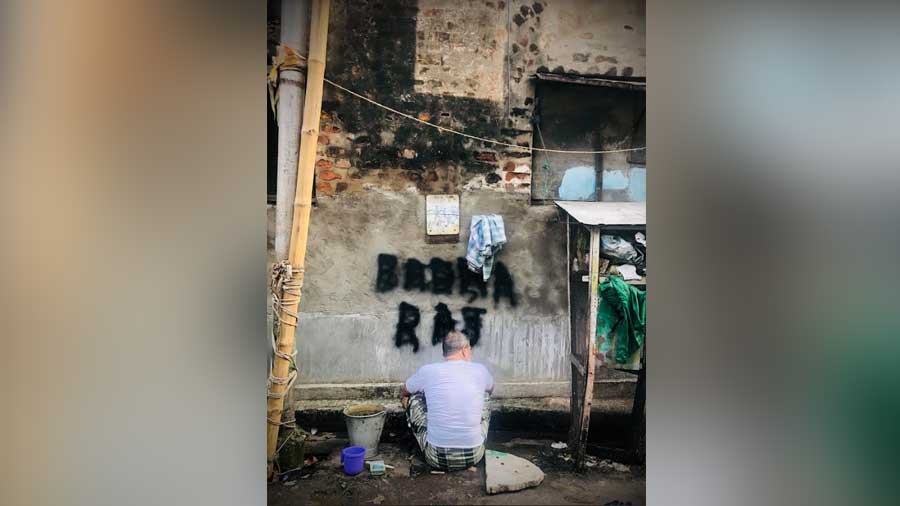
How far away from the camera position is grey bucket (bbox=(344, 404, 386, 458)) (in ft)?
8.17

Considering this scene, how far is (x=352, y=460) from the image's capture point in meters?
2.47

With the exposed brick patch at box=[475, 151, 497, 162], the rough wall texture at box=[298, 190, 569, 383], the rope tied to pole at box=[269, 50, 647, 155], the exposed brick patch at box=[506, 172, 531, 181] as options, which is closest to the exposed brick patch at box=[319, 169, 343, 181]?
the rough wall texture at box=[298, 190, 569, 383]

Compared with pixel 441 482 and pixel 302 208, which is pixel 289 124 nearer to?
pixel 302 208

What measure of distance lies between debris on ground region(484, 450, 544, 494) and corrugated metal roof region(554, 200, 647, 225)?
1.26 metres

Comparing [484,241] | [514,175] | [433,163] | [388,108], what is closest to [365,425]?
[484,241]

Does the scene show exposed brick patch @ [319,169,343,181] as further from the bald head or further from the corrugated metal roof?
the corrugated metal roof

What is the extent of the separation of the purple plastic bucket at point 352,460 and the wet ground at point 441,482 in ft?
0.08

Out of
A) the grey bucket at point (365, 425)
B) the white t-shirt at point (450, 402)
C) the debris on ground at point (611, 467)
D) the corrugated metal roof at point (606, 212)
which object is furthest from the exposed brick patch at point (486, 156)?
the debris on ground at point (611, 467)

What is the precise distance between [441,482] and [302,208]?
1.50 m
